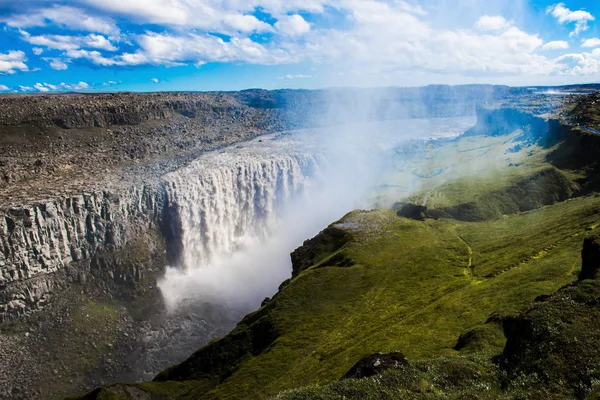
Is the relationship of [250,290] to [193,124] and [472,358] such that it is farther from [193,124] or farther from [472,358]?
[193,124]

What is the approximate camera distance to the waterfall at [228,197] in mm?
121500

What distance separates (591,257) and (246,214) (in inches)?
4361

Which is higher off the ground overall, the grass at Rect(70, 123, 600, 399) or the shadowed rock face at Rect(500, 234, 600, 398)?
the shadowed rock face at Rect(500, 234, 600, 398)

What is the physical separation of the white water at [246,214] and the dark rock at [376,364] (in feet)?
249

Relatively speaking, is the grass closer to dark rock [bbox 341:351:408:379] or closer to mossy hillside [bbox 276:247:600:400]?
mossy hillside [bbox 276:247:600:400]

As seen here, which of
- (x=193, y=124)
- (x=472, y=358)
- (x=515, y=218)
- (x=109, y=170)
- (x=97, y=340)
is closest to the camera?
(x=472, y=358)

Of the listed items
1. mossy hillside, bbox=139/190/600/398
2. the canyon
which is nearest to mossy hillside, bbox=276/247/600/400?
mossy hillside, bbox=139/190/600/398

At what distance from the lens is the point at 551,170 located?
128125mm

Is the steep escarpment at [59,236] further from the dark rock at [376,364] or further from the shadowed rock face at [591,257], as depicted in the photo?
the shadowed rock face at [591,257]

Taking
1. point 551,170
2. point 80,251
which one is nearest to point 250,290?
point 80,251

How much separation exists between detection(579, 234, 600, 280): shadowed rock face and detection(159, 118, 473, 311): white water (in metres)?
80.0

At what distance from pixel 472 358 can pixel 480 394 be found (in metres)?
6.96

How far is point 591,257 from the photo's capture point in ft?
136

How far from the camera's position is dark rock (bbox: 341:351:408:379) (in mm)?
31570
